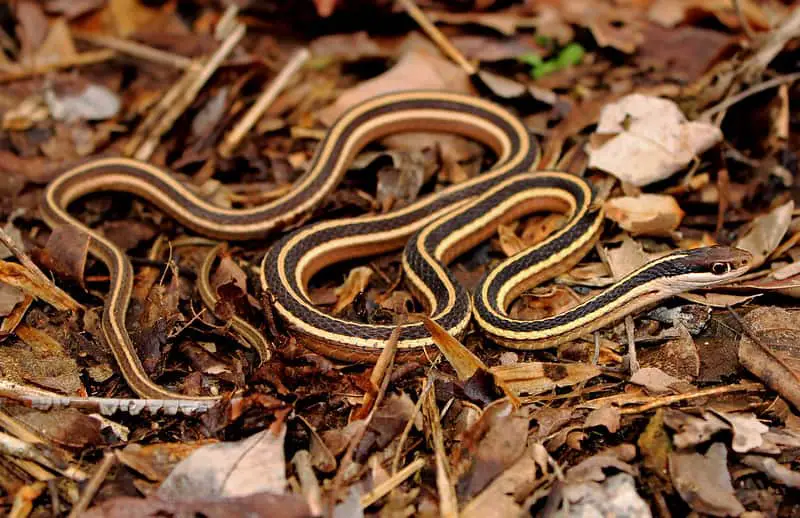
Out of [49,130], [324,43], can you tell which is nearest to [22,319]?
[49,130]

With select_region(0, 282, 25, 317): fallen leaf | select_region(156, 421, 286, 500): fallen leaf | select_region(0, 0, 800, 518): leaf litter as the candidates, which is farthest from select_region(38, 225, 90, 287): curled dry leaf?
select_region(156, 421, 286, 500): fallen leaf

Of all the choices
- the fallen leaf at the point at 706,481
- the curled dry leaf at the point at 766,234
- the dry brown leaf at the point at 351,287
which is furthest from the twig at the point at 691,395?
the dry brown leaf at the point at 351,287

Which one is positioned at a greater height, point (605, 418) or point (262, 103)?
point (262, 103)

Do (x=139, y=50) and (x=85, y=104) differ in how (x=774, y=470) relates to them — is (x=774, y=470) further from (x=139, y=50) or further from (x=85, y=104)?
(x=139, y=50)

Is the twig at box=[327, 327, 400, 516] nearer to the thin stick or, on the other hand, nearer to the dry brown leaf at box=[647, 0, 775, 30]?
the thin stick

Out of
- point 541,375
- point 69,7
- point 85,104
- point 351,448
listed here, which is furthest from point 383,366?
point 69,7
